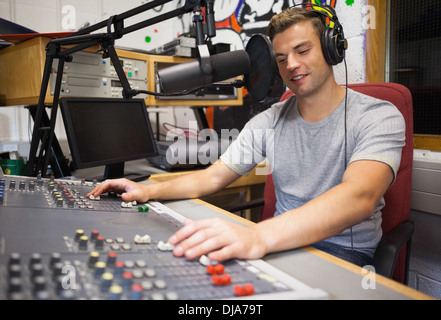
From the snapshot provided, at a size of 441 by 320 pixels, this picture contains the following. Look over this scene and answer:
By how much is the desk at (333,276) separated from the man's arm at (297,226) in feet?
0.09

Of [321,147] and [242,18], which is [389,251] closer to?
[321,147]

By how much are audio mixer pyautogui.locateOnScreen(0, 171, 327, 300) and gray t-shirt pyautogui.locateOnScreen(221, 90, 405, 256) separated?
46 centimetres

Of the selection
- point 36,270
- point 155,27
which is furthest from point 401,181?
point 155,27

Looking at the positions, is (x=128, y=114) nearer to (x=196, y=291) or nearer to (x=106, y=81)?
(x=106, y=81)

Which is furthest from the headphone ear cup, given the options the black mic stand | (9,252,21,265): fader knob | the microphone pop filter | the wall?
(9,252,21,265): fader knob

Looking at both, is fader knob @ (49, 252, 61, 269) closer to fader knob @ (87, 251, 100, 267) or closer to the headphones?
fader knob @ (87, 251, 100, 267)

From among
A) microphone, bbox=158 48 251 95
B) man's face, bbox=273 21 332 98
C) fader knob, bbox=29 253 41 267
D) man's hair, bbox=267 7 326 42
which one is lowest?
fader knob, bbox=29 253 41 267

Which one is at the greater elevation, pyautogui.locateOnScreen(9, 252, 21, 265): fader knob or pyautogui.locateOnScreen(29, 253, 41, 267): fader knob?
pyautogui.locateOnScreen(9, 252, 21, 265): fader knob

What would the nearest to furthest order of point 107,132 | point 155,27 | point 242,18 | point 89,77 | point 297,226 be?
point 297,226 < point 107,132 < point 89,77 < point 242,18 < point 155,27

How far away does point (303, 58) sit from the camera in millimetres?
1035

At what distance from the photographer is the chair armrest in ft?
2.55

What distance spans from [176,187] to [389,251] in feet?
1.89

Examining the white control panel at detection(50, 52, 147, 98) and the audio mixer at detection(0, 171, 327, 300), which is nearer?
the audio mixer at detection(0, 171, 327, 300)

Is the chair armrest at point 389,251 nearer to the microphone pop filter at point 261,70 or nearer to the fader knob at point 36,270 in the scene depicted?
the microphone pop filter at point 261,70
